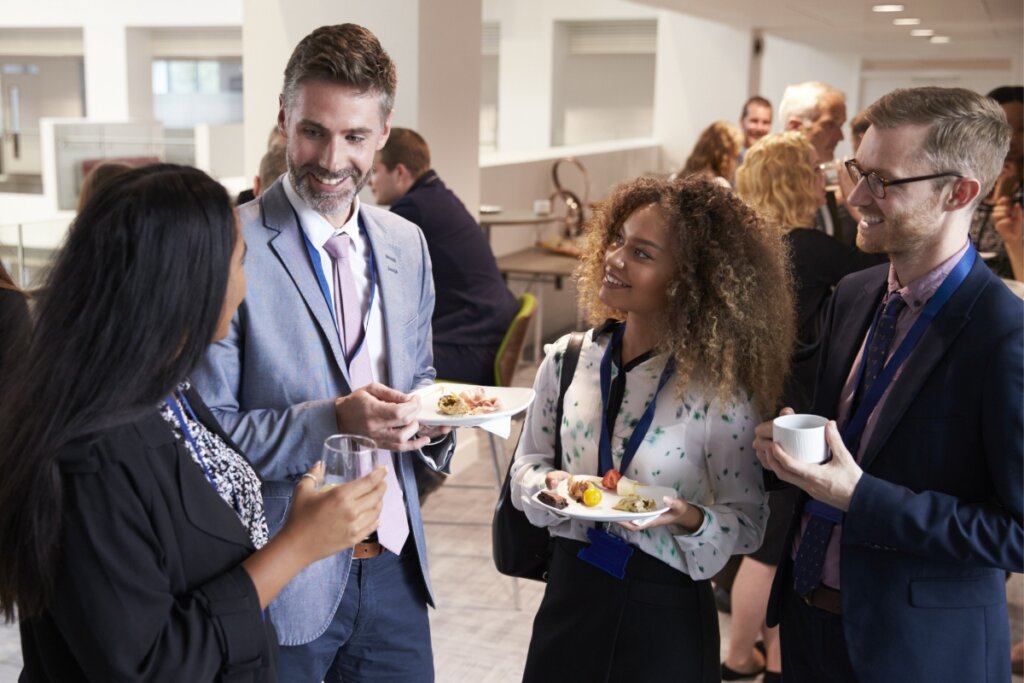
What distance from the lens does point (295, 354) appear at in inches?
68.6

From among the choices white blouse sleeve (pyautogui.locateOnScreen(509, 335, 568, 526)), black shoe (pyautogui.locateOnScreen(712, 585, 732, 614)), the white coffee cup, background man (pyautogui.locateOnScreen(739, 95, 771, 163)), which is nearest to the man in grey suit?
white blouse sleeve (pyautogui.locateOnScreen(509, 335, 568, 526))

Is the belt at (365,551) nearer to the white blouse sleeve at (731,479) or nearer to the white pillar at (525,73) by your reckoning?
the white blouse sleeve at (731,479)

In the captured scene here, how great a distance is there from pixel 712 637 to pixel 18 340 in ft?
4.31

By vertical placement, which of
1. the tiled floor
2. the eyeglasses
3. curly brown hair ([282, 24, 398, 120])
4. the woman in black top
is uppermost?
curly brown hair ([282, 24, 398, 120])

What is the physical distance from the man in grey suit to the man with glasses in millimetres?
660

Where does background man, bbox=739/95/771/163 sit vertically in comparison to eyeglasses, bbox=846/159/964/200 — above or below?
above

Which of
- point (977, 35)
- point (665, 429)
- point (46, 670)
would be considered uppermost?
point (977, 35)

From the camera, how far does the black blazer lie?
115 centimetres

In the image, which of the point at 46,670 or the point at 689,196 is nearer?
the point at 46,670

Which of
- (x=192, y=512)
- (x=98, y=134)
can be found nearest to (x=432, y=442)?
(x=192, y=512)

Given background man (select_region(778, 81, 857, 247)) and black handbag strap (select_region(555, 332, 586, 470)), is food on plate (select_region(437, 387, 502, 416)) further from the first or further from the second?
background man (select_region(778, 81, 857, 247))

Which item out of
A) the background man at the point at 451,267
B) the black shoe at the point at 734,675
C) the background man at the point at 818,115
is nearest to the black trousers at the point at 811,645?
the black shoe at the point at 734,675

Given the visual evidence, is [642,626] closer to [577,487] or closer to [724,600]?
[577,487]

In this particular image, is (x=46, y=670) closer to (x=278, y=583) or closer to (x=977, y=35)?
(x=278, y=583)
